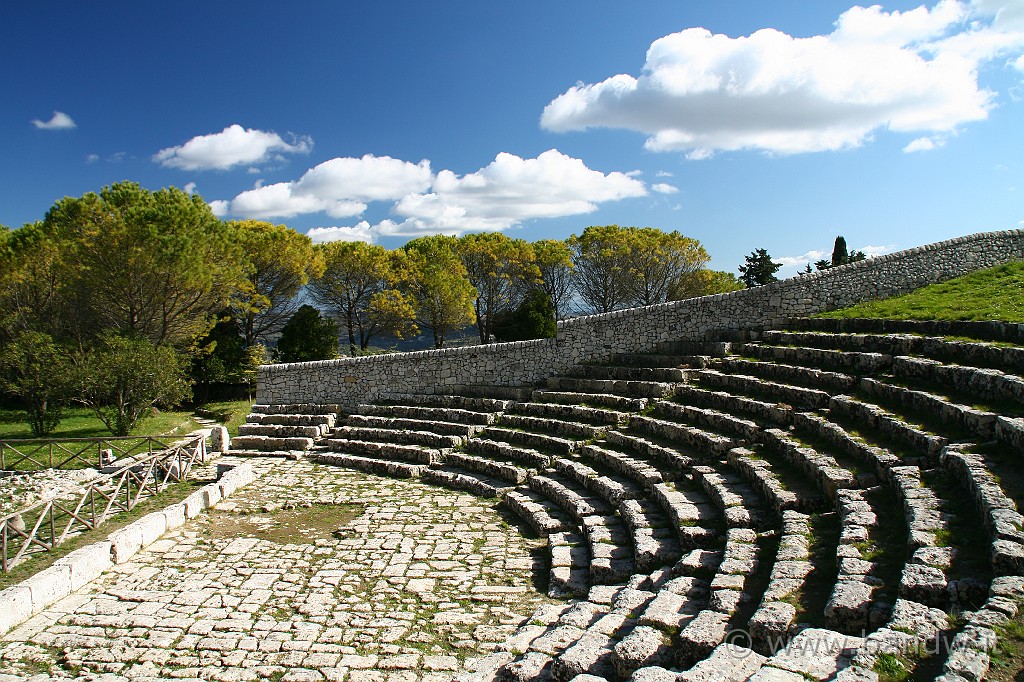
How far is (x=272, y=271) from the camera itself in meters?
31.3

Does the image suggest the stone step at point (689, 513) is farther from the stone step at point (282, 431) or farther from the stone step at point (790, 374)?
the stone step at point (282, 431)

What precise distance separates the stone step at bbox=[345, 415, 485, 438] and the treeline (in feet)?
23.4

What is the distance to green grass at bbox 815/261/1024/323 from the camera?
1182 cm

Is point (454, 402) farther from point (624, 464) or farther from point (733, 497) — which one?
point (733, 497)

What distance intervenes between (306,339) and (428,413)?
12.7m

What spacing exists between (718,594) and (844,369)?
758cm

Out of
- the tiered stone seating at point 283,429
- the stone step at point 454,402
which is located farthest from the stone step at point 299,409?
the stone step at point 454,402

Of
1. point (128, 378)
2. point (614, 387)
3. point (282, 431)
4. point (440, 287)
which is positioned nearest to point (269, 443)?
point (282, 431)

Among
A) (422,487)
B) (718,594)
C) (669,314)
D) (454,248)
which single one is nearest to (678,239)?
(454,248)

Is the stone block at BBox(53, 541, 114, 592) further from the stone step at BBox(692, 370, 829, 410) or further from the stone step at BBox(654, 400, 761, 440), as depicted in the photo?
the stone step at BBox(692, 370, 829, 410)

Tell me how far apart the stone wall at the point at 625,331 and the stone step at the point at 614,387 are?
1.19 metres

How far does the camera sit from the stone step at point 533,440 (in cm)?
1297

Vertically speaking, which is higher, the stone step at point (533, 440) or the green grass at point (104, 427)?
the green grass at point (104, 427)

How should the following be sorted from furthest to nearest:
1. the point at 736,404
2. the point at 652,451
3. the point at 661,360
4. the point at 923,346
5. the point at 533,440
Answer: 1. the point at 661,360
2. the point at 533,440
3. the point at 736,404
4. the point at 652,451
5. the point at 923,346
